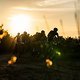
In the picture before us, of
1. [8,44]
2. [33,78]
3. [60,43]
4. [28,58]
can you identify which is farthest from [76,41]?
[33,78]

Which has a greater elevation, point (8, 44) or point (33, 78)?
point (8, 44)

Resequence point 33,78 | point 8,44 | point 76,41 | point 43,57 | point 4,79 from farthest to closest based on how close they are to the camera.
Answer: point 8,44, point 76,41, point 43,57, point 33,78, point 4,79

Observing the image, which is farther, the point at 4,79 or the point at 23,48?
the point at 23,48

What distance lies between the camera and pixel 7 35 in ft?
256

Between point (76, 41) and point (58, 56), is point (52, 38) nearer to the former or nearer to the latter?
point (58, 56)

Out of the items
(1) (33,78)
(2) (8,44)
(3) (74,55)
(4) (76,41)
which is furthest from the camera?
(2) (8,44)

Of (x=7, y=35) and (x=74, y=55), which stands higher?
(x=7, y=35)

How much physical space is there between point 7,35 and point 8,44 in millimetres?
3902

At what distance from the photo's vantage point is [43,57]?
180ft

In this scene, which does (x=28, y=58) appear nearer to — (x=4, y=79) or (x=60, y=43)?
(x=60, y=43)

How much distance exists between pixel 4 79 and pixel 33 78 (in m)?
3.83

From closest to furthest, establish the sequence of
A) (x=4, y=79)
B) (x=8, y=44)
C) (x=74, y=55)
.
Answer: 1. (x=4, y=79)
2. (x=74, y=55)
3. (x=8, y=44)

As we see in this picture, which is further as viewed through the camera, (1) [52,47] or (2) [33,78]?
(1) [52,47]

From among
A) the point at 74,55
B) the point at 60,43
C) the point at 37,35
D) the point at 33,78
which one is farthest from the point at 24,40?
the point at 33,78
